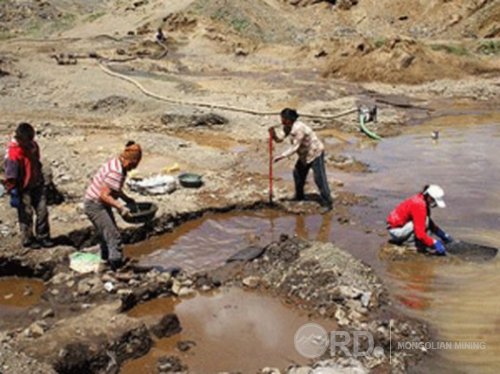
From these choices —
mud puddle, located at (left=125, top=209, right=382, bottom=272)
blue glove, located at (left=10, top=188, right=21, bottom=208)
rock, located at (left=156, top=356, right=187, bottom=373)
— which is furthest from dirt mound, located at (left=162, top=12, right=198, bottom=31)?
rock, located at (left=156, top=356, right=187, bottom=373)

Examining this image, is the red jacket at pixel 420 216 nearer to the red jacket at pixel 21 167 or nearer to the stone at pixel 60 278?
the stone at pixel 60 278

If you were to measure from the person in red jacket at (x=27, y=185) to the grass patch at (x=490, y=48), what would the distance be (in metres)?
25.4

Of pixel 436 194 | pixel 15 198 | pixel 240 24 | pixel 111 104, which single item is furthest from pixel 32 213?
pixel 240 24

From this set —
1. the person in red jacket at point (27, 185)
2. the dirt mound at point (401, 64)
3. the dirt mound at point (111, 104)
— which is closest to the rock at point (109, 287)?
the person in red jacket at point (27, 185)

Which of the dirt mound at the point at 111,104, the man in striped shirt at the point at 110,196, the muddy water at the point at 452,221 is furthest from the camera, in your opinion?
the dirt mound at the point at 111,104

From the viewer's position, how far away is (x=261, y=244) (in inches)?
340

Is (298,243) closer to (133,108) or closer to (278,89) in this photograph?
(133,108)

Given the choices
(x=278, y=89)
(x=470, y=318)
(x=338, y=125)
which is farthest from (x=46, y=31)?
(x=470, y=318)

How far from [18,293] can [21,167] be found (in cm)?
162

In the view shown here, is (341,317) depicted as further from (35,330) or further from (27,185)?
(27,185)

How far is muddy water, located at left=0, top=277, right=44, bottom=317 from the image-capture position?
691 centimetres

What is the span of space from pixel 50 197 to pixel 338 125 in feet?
31.0

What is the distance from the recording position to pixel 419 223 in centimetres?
782

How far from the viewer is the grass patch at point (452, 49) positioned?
27.2m
